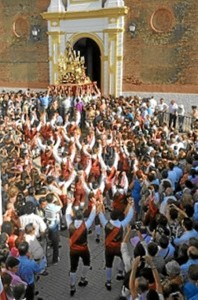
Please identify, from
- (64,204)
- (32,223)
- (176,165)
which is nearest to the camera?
(32,223)

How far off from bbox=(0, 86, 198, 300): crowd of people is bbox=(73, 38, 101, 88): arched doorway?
301 inches

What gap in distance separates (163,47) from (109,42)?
2670mm

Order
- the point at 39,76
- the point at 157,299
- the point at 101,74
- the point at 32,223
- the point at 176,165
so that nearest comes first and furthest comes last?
the point at 157,299, the point at 32,223, the point at 176,165, the point at 101,74, the point at 39,76

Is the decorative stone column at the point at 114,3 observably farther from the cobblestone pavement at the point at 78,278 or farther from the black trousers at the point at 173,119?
the cobblestone pavement at the point at 78,278

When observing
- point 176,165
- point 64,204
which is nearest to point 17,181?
point 64,204

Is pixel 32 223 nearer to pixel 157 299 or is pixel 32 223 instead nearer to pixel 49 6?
pixel 157 299

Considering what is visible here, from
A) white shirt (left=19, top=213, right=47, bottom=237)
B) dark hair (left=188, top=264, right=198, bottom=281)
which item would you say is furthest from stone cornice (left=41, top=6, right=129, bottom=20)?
dark hair (left=188, top=264, right=198, bottom=281)

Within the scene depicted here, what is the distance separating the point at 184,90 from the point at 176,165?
30.6 feet

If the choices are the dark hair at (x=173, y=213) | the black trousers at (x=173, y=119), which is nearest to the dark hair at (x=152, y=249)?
the dark hair at (x=173, y=213)

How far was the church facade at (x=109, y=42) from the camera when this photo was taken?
16844mm

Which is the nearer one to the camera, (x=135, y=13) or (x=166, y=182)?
(x=166, y=182)

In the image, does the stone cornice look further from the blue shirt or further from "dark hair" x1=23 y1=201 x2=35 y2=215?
the blue shirt

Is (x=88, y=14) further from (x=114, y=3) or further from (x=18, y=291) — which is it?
(x=18, y=291)

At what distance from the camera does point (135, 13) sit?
57.8ft
